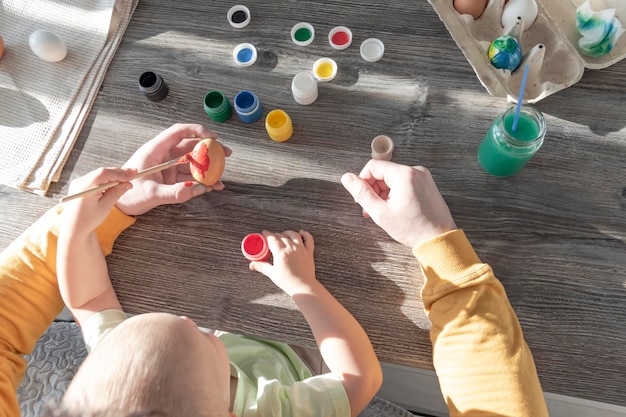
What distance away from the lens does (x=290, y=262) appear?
80 cm

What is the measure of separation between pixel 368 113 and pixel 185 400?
590 mm

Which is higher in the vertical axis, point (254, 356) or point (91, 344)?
point (91, 344)

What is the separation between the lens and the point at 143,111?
0.97 meters

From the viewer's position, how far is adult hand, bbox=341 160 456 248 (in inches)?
Answer: 31.1

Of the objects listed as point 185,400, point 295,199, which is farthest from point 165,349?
point 295,199

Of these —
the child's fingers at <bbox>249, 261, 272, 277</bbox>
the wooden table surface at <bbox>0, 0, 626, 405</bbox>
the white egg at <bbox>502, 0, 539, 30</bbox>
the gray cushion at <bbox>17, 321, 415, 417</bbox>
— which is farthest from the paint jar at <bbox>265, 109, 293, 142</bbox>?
the gray cushion at <bbox>17, 321, 415, 417</bbox>

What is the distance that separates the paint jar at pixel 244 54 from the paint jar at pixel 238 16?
48 millimetres

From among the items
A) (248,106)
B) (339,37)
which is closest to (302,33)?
(339,37)

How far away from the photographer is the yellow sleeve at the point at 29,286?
0.82 m

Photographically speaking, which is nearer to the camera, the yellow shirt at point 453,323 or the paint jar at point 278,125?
the yellow shirt at point 453,323

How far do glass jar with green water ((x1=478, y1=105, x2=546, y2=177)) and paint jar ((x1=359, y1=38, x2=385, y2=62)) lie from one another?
0.27 meters

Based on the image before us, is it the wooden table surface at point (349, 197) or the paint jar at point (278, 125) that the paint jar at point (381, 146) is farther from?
the paint jar at point (278, 125)

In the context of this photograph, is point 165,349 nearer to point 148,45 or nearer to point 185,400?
point 185,400

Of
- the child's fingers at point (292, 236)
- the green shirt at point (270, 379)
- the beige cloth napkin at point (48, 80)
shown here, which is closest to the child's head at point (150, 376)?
the green shirt at point (270, 379)
